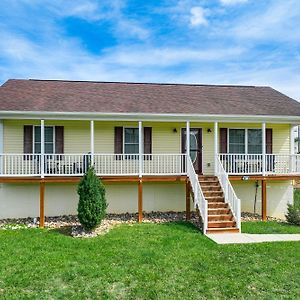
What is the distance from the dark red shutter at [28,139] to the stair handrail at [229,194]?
7.52m

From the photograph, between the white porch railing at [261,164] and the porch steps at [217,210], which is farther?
the white porch railing at [261,164]

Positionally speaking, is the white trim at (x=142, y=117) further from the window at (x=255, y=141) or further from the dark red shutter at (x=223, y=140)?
the dark red shutter at (x=223, y=140)

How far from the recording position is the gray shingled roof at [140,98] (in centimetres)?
1344

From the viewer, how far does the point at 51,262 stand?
26.1 ft

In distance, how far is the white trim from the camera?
40.6 ft

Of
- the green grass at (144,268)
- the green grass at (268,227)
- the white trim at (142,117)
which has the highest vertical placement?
the white trim at (142,117)

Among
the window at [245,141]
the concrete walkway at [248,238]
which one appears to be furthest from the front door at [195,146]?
the concrete walkway at [248,238]

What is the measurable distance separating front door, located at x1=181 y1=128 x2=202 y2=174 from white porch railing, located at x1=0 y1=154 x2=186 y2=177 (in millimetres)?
628

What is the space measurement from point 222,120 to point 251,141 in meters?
2.61

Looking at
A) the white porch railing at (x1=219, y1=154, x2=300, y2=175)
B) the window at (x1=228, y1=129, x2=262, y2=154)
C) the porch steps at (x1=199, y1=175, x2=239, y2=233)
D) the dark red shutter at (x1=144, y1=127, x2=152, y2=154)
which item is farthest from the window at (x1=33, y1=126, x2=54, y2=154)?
the window at (x1=228, y1=129, x2=262, y2=154)

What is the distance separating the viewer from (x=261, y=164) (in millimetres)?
14289

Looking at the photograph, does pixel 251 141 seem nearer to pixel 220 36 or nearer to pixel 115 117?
pixel 115 117

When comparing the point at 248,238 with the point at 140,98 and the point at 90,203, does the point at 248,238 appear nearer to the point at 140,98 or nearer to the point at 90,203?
the point at 90,203

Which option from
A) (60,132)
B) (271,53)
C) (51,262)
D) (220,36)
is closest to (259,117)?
(60,132)
